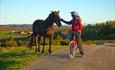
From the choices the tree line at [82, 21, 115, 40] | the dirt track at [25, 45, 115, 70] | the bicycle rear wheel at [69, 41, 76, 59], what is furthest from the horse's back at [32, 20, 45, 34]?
the tree line at [82, 21, 115, 40]

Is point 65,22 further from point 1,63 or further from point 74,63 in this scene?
point 1,63

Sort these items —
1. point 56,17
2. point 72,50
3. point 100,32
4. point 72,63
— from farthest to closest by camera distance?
point 100,32, point 56,17, point 72,50, point 72,63

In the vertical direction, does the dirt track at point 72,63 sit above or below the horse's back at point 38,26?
below

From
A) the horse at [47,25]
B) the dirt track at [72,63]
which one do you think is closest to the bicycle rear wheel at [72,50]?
the dirt track at [72,63]

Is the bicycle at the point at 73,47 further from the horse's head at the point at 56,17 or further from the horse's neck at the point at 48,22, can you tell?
the horse's neck at the point at 48,22

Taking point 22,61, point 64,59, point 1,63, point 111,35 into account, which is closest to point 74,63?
point 64,59

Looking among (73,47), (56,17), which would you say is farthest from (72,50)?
(56,17)

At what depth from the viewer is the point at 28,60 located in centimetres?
1441

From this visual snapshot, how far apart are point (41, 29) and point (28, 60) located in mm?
3377

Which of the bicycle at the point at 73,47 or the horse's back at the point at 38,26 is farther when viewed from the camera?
the horse's back at the point at 38,26

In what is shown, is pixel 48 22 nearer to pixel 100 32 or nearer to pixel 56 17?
pixel 56 17

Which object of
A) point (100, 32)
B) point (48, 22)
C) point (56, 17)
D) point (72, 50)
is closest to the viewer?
point (72, 50)

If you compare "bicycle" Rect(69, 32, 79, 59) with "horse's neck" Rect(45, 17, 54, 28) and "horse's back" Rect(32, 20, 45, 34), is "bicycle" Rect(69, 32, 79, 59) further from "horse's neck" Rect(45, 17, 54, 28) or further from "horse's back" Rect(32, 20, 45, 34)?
"horse's back" Rect(32, 20, 45, 34)

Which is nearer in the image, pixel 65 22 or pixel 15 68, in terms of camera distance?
pixel 15 68
